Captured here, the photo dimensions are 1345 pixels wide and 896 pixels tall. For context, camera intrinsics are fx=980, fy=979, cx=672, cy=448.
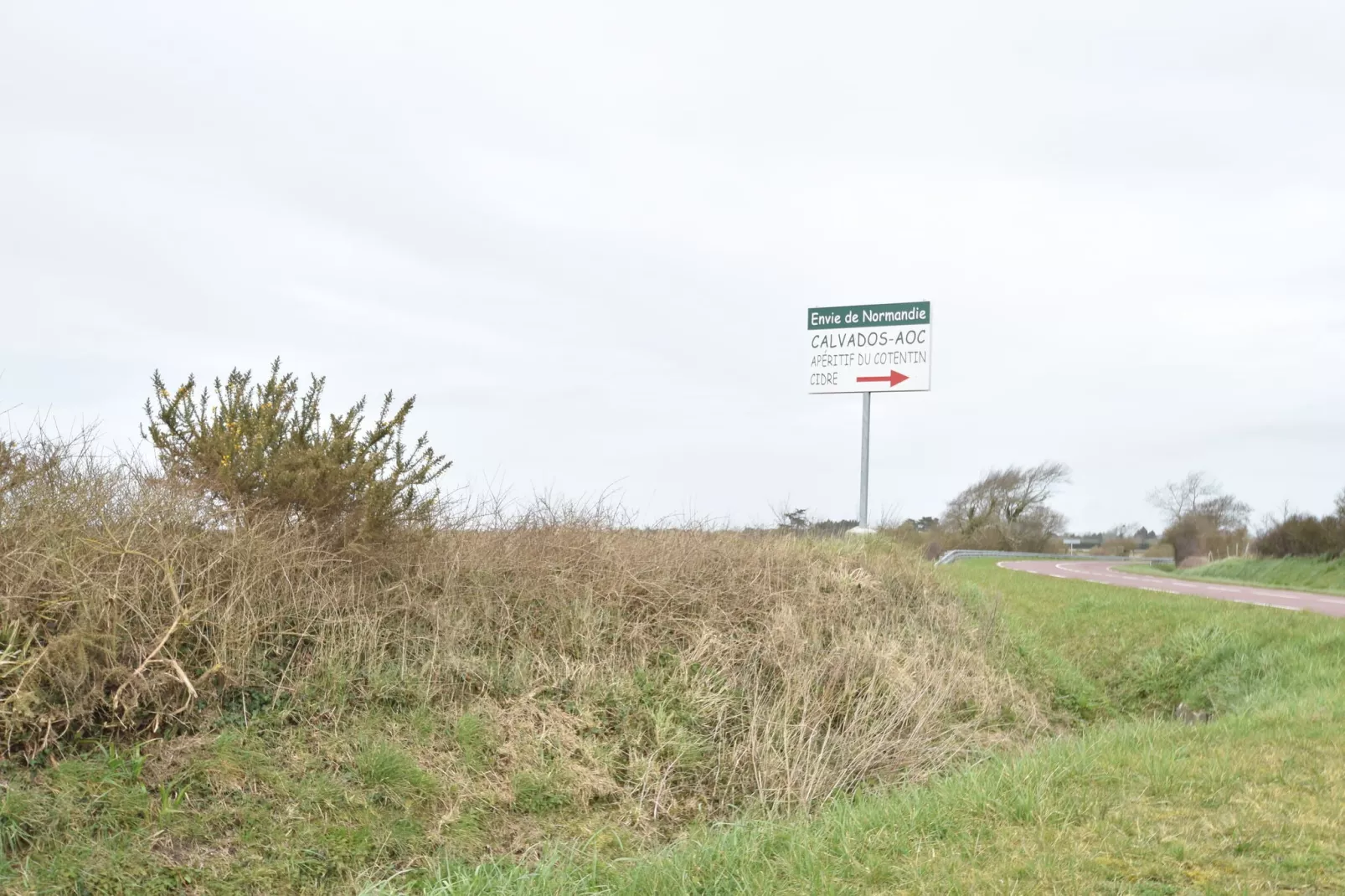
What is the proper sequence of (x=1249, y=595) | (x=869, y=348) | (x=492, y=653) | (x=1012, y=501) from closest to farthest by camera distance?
1. (x=492, y=653)
2. (x=1249, y=595)
3. (x=869, y=348)
4. (x=1012, y=501)

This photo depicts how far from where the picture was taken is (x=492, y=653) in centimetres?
940

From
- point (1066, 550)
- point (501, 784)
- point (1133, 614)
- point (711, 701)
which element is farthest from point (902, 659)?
point (1066, 550)

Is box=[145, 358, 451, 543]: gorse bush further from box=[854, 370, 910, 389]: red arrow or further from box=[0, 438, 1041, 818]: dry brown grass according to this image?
box=[854, 370, 910, 389]: red arrow

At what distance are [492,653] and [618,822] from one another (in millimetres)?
2424

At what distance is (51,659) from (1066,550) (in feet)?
188

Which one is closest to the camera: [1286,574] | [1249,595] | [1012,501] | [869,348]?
[1249,595]

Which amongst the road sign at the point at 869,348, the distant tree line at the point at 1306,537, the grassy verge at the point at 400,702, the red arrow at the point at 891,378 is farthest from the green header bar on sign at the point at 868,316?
the distant tree line at the point at 1306,537

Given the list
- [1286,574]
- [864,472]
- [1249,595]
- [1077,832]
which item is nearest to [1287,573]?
[1286,574]

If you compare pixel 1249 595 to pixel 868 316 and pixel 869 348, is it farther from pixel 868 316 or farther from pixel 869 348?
pixel 868 316

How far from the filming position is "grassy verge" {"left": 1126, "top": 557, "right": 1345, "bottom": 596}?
2698 centimetres

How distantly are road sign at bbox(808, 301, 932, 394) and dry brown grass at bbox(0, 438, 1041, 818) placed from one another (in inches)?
407

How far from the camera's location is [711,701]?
366 inches

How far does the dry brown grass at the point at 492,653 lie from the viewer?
7.56 m

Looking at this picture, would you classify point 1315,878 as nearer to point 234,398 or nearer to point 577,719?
→ point 577,719
